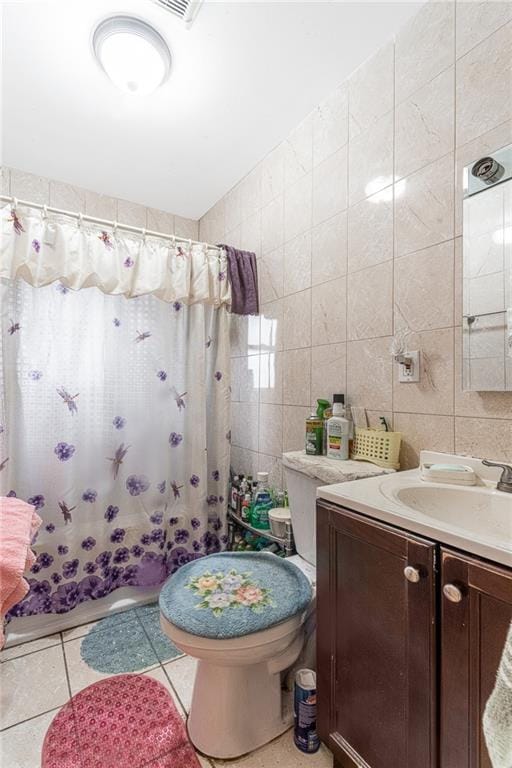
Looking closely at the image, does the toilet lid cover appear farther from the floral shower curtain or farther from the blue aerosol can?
the floral shower curtain

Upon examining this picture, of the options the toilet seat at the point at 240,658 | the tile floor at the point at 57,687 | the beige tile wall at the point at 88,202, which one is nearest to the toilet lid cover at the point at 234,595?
the toilet seat at the point at 240,658

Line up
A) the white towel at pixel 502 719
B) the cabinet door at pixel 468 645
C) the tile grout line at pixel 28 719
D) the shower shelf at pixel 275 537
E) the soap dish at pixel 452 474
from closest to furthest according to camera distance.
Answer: the white towel at pixel 502 719 < the cabinet door at pixel 468 645 < the soap dish at pixel 452 474 < the tile grout line at pixel 28 719 < the shower shelf at pixel 275 537

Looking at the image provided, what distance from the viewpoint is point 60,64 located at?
1.45 m

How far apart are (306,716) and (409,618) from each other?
24.5 inches

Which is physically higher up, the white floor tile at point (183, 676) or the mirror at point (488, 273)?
the mirror at point (488, 273)

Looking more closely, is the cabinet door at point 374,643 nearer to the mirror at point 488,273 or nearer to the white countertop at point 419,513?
the white countertop at point 419,513

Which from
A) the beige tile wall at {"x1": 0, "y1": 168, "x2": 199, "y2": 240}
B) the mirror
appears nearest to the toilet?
the mirror

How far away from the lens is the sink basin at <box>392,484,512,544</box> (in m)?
0.90

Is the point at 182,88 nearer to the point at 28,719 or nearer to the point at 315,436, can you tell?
the point at 315,436

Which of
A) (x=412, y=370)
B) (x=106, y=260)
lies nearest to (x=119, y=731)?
(x=412, y=370)

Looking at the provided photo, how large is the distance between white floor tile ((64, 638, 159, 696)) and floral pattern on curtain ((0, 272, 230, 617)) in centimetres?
20

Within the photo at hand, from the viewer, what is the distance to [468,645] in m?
0.64

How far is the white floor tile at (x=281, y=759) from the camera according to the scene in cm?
104

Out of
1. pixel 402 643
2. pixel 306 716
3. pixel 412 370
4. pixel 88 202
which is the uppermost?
pixel 88 202
